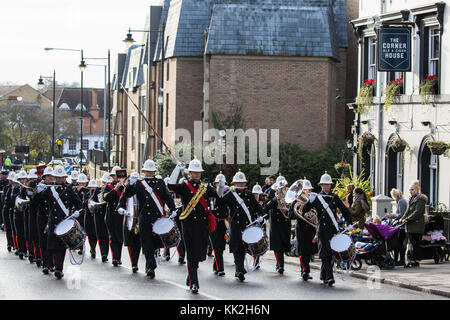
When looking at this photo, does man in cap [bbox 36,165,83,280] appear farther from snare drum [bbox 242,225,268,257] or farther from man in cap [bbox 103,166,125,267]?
snare drum [bbox 242,225,268,257]

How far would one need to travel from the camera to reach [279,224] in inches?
724

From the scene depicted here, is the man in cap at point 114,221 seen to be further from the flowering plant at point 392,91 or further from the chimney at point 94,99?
the chimney at point 94,99

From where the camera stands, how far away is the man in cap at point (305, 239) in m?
16.3

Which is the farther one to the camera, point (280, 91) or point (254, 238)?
point (280, 91)

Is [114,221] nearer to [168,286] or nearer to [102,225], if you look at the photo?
[102,225]

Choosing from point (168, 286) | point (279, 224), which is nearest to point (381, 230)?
point (279, 224)

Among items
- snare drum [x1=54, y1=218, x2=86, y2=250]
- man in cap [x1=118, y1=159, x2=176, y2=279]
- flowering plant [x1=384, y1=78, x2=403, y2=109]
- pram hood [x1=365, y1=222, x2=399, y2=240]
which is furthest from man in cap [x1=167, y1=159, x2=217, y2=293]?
flowering plant [x1=384, y1=78, x2=403, y2=109]

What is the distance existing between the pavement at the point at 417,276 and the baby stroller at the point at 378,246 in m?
0.18

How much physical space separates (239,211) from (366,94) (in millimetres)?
14071

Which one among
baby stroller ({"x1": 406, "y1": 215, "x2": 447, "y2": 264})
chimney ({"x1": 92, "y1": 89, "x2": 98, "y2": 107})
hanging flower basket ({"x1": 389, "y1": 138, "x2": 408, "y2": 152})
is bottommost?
baby stroller ({"x1": 406, "y1": 215, "x2": 447, "y2": 264})

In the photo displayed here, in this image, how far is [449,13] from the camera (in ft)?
82.1

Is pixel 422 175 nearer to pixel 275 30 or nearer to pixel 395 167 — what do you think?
pixel 395 167

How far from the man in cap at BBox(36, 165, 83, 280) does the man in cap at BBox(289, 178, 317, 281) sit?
4006 millimetres
